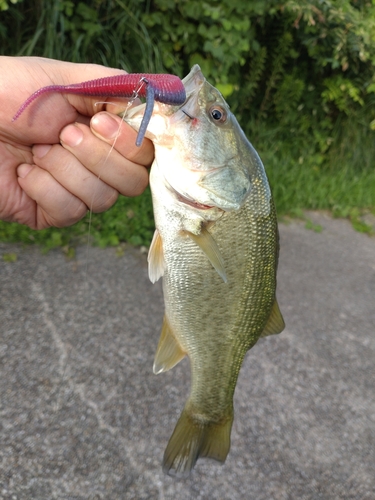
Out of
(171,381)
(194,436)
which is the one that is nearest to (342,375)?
(171,381)

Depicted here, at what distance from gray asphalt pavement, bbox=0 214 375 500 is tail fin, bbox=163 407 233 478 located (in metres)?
0.67

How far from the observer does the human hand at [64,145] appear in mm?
1492

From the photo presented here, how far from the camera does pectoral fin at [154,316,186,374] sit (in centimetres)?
170

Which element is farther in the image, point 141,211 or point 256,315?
point 141,211

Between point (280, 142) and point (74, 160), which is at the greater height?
point (74, 160)

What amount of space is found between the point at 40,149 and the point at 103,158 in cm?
27

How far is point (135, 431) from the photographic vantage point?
247cm

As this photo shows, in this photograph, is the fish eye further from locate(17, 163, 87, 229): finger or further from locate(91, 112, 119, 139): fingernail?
locate(17, 163, 87, 229): finger

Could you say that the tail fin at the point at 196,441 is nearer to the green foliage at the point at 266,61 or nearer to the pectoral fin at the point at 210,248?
the pectoral fin at the point at 210,248

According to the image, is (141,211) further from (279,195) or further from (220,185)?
(220,185)

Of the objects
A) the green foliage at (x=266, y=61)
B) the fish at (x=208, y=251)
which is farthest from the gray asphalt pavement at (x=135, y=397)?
the fish at (x=208, y=251)

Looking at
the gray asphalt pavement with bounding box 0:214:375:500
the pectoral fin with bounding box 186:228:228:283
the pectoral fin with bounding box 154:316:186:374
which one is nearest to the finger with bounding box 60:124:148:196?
the pectoral fin with bounding box 186:228:228:283

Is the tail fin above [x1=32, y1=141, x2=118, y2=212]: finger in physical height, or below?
below

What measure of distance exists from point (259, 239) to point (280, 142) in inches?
179
